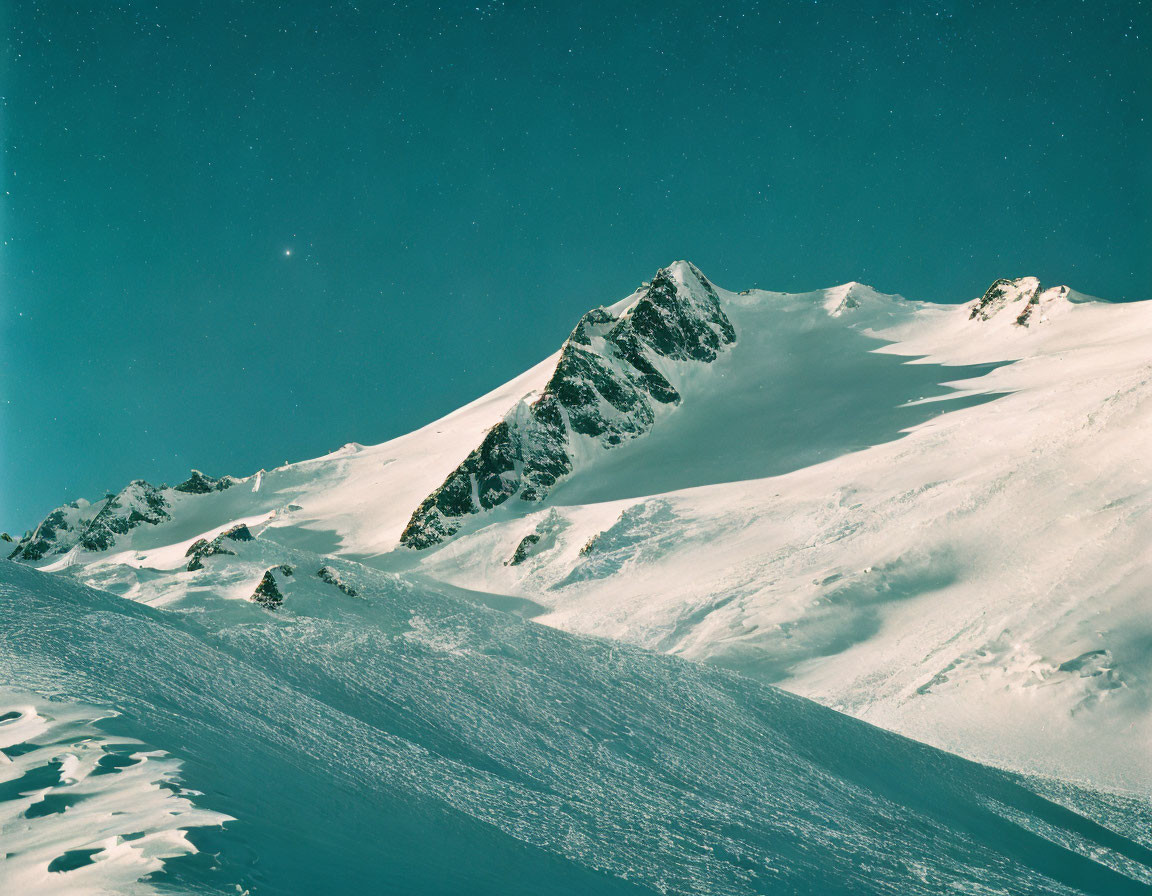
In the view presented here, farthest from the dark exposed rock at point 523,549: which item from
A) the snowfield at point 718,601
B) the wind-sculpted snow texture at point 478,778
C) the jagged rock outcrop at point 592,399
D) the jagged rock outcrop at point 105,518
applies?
the jagged rock outcrop at point 105,518

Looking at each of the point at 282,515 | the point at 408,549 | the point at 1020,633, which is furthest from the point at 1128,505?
the point at 282,515

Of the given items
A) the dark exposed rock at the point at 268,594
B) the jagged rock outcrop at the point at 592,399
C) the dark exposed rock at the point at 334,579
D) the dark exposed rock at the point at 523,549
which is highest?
the jagged rock outcrop at the point at 592,399

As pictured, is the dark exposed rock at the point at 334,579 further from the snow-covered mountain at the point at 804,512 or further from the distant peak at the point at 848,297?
the distant peak at the point at 848,297

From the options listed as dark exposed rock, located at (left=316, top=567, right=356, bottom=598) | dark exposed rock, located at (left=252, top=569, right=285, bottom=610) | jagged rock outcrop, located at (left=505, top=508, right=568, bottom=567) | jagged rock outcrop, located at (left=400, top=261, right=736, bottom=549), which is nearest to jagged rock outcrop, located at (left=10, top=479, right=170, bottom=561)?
jagged rock outcrop, located at (left=400, top=261, right=736, bottom=549)

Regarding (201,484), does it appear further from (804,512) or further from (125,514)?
(804,512)

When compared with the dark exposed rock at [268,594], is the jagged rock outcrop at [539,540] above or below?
above

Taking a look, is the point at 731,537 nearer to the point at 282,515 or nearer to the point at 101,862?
the point at 101,862

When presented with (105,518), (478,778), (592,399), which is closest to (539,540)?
(592,399)
